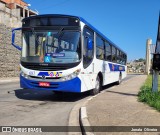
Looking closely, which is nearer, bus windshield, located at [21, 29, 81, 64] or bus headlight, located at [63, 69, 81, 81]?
bus headlight, located at [63, 69, 81, 81]

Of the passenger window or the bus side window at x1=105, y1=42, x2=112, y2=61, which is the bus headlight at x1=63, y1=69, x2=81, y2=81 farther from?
the bus side window at x1=105, y1=42, x2=112, y2=61

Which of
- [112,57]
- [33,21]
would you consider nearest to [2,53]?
[112,57]

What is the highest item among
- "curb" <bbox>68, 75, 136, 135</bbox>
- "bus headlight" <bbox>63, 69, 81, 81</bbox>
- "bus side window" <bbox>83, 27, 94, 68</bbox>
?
"bus side window" <bbox>83, 27, 94, 68</bbox>

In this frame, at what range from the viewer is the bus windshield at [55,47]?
11.1 m

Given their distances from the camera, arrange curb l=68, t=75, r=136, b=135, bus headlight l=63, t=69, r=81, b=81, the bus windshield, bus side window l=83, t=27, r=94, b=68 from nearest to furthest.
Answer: curb l=68, t=75, r=136, b=135, bus headlight l=63, t=69, r=81, b=81, the bus windshield, bus side window l=83, t=27, r=94, b=68

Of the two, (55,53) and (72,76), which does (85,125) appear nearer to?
(72,76)

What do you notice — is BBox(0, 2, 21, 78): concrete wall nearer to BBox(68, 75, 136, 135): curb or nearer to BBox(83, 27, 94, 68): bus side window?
BBox(83, 27, 94, 68): bus side window

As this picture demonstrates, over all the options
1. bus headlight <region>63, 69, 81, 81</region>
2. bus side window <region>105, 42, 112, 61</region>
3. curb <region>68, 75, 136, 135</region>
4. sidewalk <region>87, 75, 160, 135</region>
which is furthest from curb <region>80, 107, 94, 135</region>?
bus side window <region>105, 42, 112, 61</region>

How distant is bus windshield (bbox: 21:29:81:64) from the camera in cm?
1107

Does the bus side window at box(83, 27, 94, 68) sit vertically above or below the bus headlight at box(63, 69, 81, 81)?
above

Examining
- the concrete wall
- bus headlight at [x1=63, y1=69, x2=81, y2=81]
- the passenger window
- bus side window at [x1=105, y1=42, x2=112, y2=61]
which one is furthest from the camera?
the concrete wall

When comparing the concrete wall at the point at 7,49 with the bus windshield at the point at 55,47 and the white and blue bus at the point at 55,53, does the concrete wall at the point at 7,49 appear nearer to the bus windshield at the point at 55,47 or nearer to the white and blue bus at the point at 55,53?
the white and blue bus at the point at 55,53

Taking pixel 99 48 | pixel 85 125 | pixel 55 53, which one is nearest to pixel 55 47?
pixel 55 53

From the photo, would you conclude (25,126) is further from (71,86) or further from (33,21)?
(33,21)
